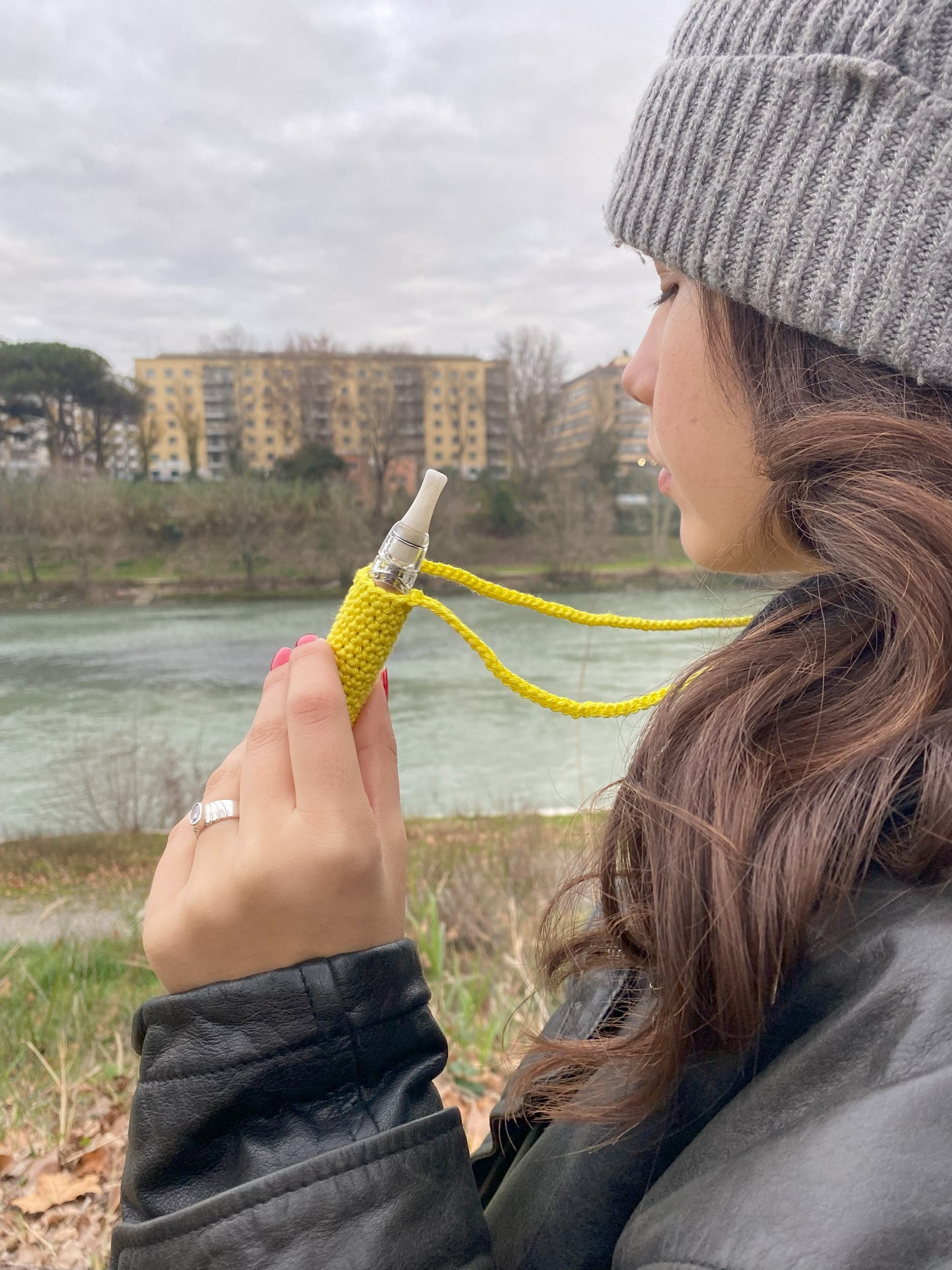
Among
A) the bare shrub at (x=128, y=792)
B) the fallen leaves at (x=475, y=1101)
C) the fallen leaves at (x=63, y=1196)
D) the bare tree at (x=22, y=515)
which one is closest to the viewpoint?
the fallen leaves at (x=63, y=1196)

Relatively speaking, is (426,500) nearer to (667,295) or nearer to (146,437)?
(667,295)

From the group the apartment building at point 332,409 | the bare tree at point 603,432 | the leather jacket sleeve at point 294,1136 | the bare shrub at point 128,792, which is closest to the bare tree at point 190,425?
the apartment building at point 332,409

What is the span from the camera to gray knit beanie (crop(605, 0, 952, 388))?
0.56m

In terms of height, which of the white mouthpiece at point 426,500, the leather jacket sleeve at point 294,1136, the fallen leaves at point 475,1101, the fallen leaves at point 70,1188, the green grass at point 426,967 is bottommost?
the green grass at point 426,967

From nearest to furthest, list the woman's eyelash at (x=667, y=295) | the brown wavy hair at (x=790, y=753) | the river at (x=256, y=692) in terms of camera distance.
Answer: the brown wavy hair at (x=790, y=753) → the woman's eyelash at (x=667, y=295) → the river at (x=256, y=692)

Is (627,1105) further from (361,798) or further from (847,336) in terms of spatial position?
(847,336)

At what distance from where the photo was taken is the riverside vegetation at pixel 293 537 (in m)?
9.86

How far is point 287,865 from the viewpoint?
517 mm

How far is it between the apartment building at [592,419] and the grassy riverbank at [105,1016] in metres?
5.79

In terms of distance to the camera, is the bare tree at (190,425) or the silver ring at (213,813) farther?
the bare tree at (190,425)

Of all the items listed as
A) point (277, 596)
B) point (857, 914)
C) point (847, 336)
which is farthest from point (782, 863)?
point (277, 596)

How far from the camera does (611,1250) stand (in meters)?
0.54

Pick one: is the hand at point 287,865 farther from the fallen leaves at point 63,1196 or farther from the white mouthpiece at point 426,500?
the fallen leaves at point 63,1196

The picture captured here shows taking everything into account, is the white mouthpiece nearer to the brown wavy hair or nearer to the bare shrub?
the brown wavy hair
